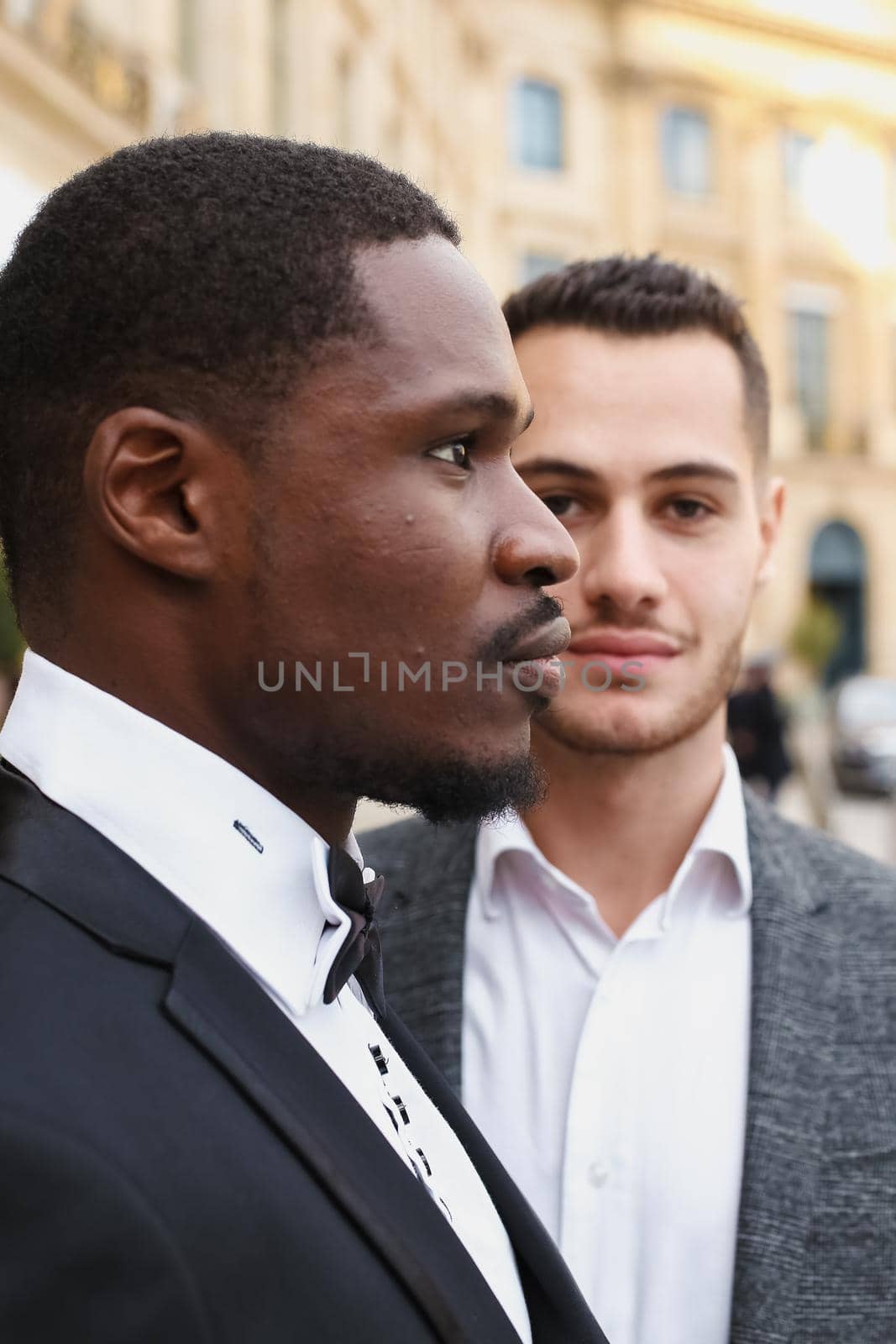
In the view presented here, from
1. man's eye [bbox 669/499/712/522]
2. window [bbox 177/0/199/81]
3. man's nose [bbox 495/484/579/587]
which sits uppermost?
window [bbox 177/0/199/81]

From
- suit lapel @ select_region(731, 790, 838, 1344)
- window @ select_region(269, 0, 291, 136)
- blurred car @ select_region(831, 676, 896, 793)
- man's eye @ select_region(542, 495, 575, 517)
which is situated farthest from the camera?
window @ select_region(269, 0, 291, 136)

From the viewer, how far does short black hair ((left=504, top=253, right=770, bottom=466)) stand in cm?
207

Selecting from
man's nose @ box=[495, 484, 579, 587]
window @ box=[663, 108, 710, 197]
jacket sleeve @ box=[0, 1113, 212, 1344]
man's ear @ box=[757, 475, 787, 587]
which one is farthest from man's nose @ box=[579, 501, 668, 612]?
window @ box=[663, 108, 710, 197]

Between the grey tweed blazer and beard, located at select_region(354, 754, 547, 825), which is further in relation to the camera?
the grey tweed blazer

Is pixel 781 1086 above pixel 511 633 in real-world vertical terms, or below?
below

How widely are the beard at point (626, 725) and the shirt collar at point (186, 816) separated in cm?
87

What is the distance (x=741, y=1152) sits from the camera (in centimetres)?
175

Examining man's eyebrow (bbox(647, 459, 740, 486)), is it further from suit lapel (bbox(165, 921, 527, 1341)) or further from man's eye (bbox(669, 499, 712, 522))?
suit lapel (bbox(165, 921, 527, 1341))

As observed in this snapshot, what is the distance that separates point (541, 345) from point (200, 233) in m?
1.12

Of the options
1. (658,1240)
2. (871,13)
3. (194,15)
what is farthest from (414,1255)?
(871,13)

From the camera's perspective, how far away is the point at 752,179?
28.5 meters

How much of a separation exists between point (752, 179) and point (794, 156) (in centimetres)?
130

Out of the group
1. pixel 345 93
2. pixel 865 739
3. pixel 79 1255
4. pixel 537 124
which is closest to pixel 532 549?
pixel 79 1255

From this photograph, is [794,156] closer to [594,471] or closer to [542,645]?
[594,471]
